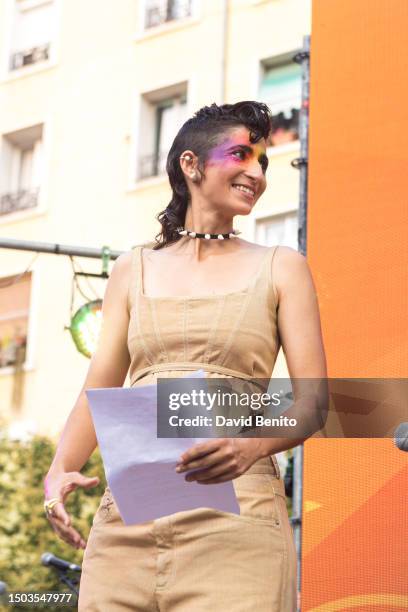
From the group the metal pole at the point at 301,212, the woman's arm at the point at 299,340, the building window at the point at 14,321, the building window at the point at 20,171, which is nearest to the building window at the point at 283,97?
the building window at the point at 20,171

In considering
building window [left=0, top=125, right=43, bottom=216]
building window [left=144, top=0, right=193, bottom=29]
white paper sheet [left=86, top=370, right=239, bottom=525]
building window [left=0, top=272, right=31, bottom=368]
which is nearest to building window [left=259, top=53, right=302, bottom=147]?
building window [left=144, top=0, right=193, bottom=29]

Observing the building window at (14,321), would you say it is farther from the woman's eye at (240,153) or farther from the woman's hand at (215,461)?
the woman's hand at (215,461)

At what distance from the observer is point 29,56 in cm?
1977

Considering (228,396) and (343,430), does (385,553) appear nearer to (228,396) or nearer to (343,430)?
(343,430)

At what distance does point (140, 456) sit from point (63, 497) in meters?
0.34

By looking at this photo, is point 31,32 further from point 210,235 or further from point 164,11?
point 210,235

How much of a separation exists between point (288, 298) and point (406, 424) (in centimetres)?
71

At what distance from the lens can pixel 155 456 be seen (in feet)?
7.43

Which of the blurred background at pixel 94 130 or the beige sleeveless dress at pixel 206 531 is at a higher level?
the blurred background at pixel 94 130

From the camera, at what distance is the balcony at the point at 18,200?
742 inches

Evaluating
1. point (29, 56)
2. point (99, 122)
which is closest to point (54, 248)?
point (99, 122)

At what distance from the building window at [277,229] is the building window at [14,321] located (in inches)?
147

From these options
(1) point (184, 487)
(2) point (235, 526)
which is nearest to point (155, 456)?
(1) point (184, 487)

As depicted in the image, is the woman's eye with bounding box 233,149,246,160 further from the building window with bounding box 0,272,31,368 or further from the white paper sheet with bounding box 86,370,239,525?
the building window with bounding box 0,272,31,368
